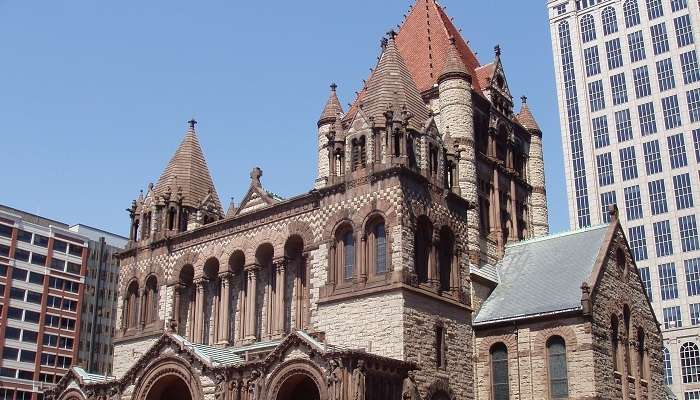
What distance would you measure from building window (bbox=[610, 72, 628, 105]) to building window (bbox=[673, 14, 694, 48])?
24.8 ft

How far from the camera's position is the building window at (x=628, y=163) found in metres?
99.0

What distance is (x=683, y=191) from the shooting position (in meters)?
94.8

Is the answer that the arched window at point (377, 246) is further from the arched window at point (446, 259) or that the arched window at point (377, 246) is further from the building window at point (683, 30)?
the building window at point (683, 30)

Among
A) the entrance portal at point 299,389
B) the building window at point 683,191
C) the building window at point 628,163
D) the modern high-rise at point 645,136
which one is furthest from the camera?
the building window at point 628,163

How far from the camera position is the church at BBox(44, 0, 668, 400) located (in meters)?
32.9

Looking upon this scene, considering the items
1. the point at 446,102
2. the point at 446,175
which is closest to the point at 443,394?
the point at 446,175

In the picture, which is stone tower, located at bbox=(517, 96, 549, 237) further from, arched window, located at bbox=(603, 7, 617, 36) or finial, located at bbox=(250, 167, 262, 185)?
arched window, located at bbox=(603, 7, 617, 36)

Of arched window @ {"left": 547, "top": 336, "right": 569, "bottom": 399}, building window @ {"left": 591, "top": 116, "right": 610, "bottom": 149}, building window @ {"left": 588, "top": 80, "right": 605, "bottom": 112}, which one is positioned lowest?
arched window @ {"left": 547, "top": 336, "right": 569, "bottom": 399}

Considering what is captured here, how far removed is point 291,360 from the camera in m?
31.0

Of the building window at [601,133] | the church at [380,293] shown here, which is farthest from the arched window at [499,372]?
the building window at [601,133]

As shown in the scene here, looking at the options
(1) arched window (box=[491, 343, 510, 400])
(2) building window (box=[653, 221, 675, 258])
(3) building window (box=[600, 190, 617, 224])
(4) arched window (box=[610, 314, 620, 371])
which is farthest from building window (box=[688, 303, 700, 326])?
(1) arched window (box=[491, 343, 510, 400])

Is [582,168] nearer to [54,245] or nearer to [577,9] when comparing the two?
[577,9]

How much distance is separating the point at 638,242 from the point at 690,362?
15003 millimetres

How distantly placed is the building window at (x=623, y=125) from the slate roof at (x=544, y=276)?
63.2 meters
